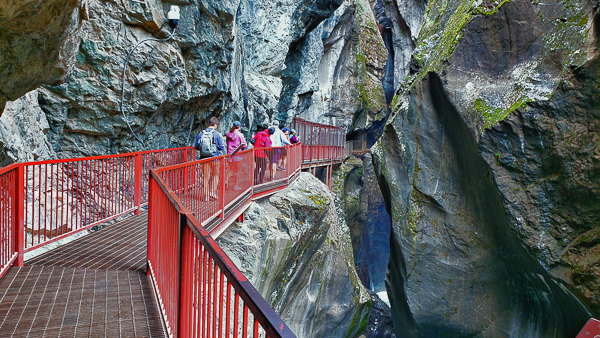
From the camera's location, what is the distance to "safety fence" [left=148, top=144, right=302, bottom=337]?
4.97 feet

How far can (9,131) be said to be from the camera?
5883 mm

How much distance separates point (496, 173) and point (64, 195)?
9.28 meters

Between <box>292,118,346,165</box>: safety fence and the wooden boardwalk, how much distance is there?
47.3 ft

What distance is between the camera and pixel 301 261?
34.2ft

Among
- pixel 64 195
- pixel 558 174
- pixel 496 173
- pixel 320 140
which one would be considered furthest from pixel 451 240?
pixel 320 140

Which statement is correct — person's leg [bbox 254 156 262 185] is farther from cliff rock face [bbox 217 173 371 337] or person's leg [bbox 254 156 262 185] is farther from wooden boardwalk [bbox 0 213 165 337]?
wooden boardwalk [bbox 0 213 165 337]

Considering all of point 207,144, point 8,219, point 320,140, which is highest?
point 320,140

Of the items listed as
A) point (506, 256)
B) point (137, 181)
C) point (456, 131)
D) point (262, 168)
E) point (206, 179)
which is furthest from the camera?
point (456, 131)

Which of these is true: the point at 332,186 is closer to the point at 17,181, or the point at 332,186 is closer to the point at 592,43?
the point at 592,43

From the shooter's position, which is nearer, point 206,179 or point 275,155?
point 206,179

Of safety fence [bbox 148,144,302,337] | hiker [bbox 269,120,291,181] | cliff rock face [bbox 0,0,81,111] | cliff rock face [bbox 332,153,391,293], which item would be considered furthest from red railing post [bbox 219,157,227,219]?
cliff rock face [bbox 332,153,391,293]

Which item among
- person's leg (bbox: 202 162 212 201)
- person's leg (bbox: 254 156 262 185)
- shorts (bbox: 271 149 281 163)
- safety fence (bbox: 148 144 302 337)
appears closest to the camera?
safety fence (bbox: 148 144 302 337)

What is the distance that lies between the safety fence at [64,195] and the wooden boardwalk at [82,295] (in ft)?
1.08

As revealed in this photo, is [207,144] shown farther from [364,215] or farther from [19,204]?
[364,215]
